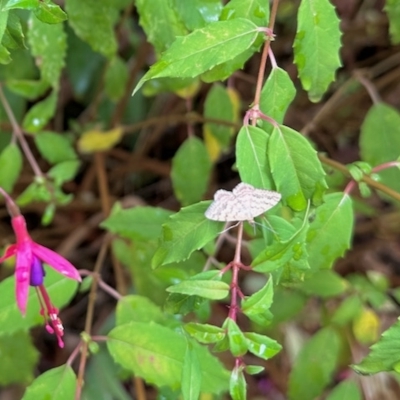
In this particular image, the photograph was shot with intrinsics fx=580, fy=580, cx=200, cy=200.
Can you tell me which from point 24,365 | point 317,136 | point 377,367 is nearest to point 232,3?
point 377,367

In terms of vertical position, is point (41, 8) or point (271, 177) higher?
point (41, 8)

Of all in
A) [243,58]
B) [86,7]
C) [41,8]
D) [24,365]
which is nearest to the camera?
[41,8]

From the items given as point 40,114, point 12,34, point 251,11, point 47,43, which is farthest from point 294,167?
point 40,114

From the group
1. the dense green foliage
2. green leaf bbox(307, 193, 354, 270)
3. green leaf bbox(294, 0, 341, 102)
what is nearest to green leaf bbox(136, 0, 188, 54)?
the dense green foliage

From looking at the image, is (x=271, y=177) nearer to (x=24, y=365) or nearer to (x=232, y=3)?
(x=232, y=3)

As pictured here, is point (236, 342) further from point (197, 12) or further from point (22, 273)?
point (197, 12)

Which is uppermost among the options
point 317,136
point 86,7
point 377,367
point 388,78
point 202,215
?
point 86,7
